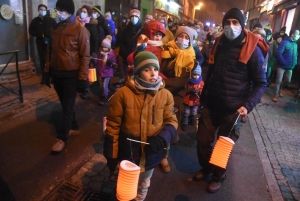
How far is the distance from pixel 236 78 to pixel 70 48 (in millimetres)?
2432

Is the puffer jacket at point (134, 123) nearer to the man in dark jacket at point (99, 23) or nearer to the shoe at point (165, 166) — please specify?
the shoe at point (165, 166)

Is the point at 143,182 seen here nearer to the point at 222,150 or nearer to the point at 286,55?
the point at 222,150

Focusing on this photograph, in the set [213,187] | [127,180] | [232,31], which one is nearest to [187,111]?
[213,187]

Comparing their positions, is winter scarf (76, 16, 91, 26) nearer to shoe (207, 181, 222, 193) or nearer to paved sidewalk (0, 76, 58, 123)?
paved sidewalk (0, 76, 58, 123)

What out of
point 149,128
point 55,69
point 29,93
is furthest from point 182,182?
point 29,93

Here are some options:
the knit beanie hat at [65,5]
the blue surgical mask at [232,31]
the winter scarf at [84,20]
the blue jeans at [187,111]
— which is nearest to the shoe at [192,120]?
the blue jeans at [187,111]

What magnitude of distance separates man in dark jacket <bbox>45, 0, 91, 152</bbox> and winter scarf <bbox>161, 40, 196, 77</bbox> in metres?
1.28

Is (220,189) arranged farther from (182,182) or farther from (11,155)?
(11,155)

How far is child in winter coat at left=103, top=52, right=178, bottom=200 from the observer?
2.37m

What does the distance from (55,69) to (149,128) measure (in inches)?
85.6

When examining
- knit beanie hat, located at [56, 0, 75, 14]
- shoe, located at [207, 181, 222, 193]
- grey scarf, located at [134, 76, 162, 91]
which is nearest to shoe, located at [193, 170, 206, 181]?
shoe, located at [207, 181, 222, 193]

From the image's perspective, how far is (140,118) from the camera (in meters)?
2.39

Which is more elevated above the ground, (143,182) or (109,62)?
(109,62)

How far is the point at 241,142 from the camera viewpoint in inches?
203
